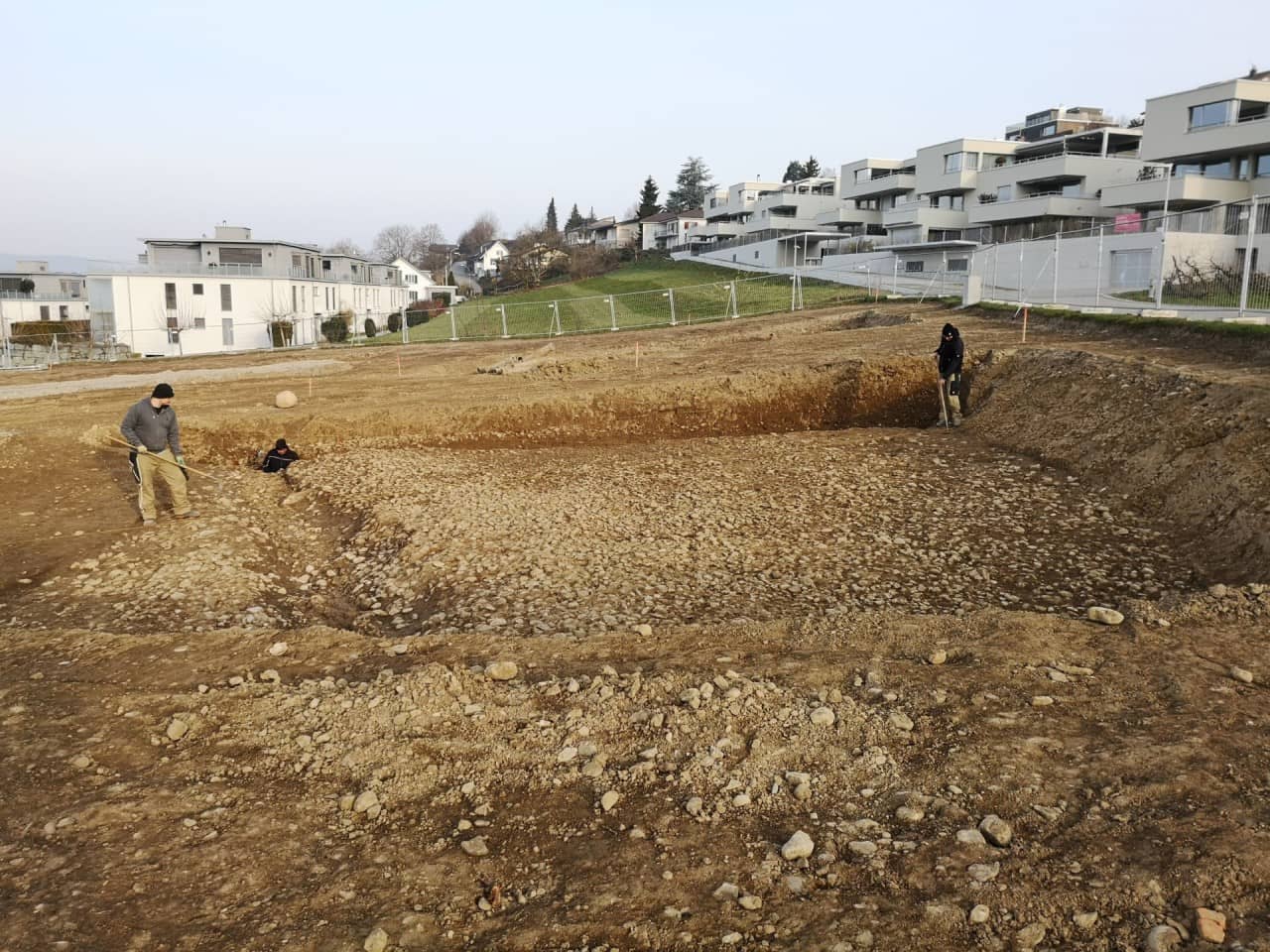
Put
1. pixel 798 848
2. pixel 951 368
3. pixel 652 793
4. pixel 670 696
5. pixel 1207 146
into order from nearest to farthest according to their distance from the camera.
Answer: pixel 798 848
pixel 652 793
pixel 670 696
pixel 951 368
pixel 1207 146

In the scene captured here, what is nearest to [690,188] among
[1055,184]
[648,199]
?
[648,199]

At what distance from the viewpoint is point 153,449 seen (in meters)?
11.8

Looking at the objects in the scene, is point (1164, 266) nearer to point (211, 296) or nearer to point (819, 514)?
point (819, 514)

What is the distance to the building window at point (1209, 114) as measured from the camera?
1550 inches

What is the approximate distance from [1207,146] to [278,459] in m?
43.1

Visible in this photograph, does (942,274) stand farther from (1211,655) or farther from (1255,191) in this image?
(1211,655)

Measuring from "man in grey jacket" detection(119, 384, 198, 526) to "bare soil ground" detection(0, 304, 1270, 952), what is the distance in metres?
0.49

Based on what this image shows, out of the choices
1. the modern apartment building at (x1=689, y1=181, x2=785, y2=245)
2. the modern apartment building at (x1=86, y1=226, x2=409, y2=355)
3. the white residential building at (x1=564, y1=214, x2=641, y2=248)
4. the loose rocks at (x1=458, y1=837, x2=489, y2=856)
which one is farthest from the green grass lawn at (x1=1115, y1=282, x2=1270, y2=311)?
the white residential building at (x1=564, y1=214, x2=641, y2=248)

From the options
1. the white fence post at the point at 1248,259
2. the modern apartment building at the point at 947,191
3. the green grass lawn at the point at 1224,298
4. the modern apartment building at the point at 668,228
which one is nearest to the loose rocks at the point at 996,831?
the white fence post at the point at 1248,259

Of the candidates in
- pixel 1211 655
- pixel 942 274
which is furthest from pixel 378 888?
pixel 942 274

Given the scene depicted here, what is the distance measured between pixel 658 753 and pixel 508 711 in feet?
3.77

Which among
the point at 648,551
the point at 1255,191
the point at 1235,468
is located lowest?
the point at 648,551

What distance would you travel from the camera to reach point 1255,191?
3931 centimetres

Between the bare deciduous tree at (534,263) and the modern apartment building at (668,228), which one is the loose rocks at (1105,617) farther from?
the modern apartment building at (668,228)
